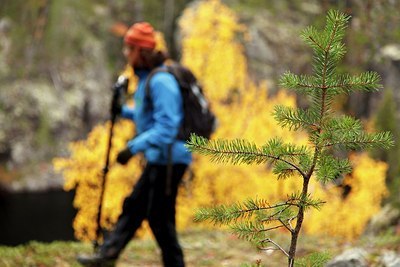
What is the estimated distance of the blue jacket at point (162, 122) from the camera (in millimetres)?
4574

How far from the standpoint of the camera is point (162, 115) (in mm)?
4562

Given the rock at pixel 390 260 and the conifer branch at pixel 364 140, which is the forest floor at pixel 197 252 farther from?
the conifer branch at pixel 364 140

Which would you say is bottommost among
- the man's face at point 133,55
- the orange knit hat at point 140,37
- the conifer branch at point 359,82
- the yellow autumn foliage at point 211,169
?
the yellow autumn foliage at point 211,169

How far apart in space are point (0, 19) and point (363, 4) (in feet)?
125

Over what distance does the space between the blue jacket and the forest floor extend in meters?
1.40

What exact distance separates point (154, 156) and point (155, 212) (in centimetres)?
56

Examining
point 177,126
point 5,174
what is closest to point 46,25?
point 5,174

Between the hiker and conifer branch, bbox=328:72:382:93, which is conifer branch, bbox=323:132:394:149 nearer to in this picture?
conifer branch, bbox=328:72:382:93

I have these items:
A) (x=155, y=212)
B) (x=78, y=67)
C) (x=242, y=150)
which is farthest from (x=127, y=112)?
(x=78, y=67)

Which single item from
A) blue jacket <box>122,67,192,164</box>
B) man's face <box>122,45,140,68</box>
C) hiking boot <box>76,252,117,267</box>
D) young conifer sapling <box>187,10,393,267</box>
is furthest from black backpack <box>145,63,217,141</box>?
young conifer sapling <box>187,10,393,267</box>

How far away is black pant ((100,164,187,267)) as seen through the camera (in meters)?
4.76

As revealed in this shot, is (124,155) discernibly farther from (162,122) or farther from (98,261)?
(98,261)

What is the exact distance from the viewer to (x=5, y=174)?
113 feet

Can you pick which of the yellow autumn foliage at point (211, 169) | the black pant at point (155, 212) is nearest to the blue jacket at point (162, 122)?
the black pant at point (155, 212)
